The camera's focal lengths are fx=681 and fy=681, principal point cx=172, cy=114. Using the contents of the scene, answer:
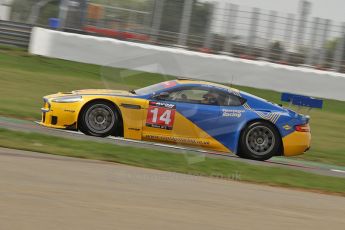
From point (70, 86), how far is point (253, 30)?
23.7 feet

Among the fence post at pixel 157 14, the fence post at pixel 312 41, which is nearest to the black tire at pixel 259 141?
the fence post at pixel 312 41

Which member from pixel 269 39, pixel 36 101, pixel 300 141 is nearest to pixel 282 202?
pixel 300 141

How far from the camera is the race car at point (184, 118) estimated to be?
1063cm

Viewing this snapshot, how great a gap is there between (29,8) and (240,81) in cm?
929

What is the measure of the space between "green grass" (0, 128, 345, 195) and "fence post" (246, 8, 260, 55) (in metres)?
12.4

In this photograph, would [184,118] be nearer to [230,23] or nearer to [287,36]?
[230,23]

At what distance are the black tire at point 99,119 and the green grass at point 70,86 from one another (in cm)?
44

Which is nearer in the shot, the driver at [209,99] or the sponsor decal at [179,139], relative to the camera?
the sponsor decal at [179,139]

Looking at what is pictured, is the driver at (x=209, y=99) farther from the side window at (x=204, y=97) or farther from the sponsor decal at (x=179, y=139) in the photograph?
the sponsor decal at (x=179, y=139)

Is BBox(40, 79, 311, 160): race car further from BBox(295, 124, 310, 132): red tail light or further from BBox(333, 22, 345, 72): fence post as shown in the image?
BBox(333, 22, 345, 72): fence post

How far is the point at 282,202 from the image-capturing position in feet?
23.2

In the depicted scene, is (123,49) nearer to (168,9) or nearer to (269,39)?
(168,9)

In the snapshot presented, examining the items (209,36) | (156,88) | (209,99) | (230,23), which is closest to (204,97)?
(209,99)

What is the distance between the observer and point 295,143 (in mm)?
11102
